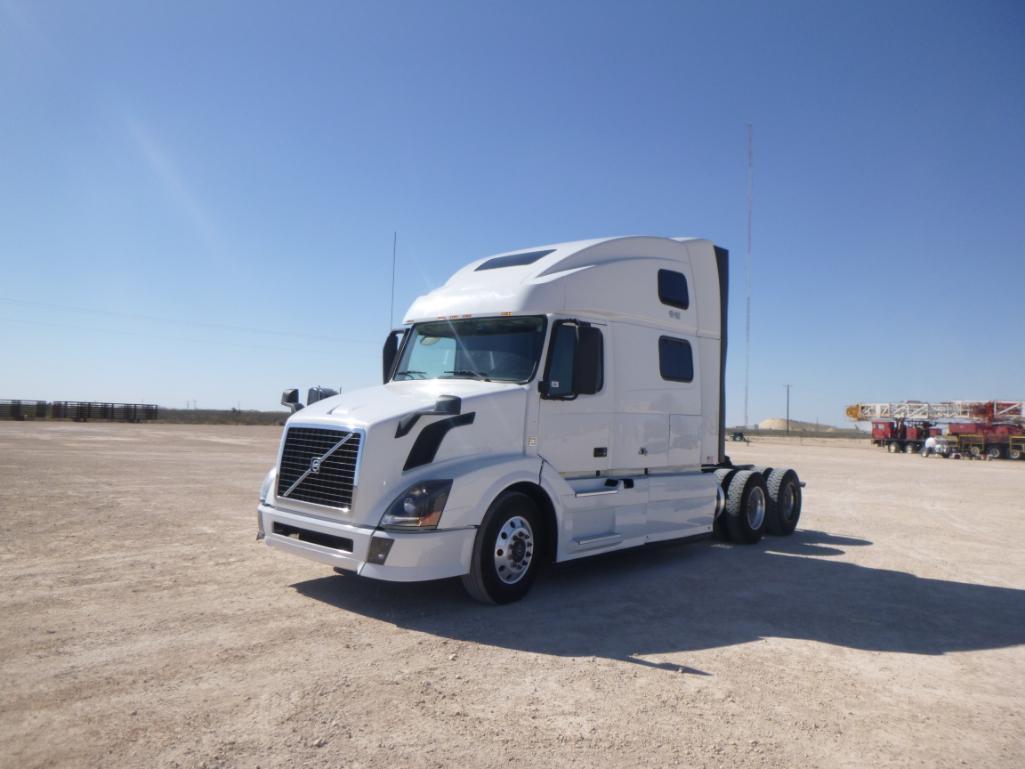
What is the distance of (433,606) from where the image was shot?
636cm

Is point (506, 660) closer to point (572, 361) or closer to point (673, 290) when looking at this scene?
point (572, 361)

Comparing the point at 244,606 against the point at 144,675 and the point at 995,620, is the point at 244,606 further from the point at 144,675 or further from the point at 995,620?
the point at 995,620

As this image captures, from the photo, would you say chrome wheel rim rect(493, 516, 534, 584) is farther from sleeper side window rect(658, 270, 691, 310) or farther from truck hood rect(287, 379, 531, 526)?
sleeper side window rect(658, 270, 691, 310)

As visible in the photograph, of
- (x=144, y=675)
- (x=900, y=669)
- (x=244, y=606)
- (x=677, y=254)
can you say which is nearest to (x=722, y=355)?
(x=677, y=254)

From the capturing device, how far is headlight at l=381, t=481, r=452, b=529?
5711mm

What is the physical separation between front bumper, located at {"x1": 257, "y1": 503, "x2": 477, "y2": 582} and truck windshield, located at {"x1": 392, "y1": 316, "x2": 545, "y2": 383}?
1713 millimetres

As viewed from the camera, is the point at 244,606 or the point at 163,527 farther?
the point at 163,527

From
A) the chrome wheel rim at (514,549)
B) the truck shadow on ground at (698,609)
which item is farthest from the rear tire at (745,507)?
the chrome wheel rim at (514,549)

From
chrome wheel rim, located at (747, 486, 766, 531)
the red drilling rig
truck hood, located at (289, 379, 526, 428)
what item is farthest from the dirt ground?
the red drilling rig

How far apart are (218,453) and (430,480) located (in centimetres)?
2092

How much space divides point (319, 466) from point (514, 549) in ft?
6.25

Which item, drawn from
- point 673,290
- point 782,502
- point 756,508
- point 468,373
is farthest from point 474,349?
point 782,502

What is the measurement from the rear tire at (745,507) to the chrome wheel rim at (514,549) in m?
4.42

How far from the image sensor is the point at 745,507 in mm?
9969
